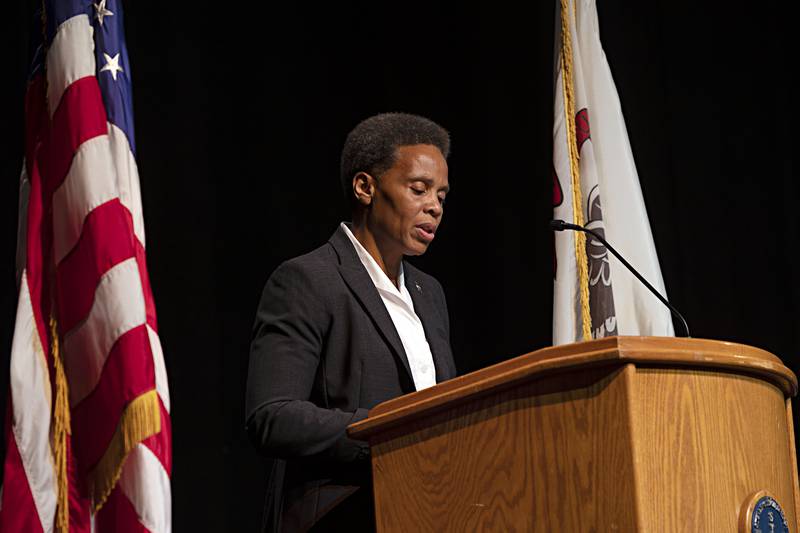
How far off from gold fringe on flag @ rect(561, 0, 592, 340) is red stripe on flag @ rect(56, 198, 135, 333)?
58.4 inches

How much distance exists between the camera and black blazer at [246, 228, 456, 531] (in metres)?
1.82

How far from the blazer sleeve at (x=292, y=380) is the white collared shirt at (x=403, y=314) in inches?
8.0

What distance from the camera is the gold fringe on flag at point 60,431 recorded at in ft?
7.02

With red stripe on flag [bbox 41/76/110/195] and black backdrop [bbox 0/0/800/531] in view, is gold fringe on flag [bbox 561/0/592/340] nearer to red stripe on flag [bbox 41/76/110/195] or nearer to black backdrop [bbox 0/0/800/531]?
black backdrop [bbox 0/0/800/531]

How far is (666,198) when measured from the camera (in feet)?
12.4

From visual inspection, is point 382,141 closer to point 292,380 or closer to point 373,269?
point 373,269

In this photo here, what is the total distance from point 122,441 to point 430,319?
2.25 ft

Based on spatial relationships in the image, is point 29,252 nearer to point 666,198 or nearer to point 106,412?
point 106,412

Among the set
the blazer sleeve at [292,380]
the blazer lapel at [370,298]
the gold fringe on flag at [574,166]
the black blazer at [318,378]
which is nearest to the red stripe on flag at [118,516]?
the black blazer at [318,378]

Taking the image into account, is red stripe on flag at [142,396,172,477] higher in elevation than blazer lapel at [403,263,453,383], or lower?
lower

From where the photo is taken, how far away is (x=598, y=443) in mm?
Result: 1352

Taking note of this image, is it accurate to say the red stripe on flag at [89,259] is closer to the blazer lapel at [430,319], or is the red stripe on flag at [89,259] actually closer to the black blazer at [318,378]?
the black blazer at [318,378]

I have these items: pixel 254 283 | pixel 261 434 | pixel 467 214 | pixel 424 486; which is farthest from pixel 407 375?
pixel 467 214

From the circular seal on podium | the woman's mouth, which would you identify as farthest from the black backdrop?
the circular seal on podium
